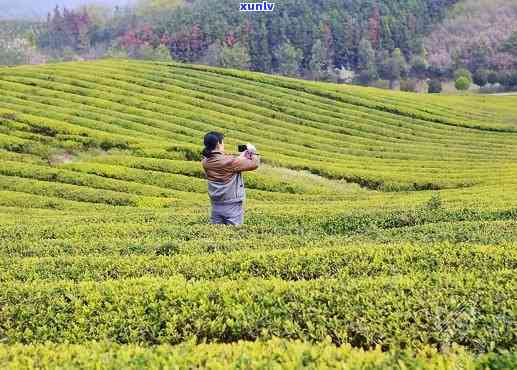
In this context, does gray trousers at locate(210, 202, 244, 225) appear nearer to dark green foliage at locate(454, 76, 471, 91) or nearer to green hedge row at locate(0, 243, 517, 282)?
green hedge row at locate(0, 243, 517, 282)

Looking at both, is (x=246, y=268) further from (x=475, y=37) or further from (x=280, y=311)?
(x=475, y=37)

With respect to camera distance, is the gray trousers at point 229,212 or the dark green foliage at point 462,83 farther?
the dark green foliage at point 462,83

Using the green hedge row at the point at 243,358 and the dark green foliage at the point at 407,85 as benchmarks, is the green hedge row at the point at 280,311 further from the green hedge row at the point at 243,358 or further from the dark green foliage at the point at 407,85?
the dark green foliage at the point at 407,85

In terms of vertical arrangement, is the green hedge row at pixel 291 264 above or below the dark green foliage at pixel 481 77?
below

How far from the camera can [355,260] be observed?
8922mm

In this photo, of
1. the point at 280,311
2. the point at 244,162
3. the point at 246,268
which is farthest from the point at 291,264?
the point at 244,162

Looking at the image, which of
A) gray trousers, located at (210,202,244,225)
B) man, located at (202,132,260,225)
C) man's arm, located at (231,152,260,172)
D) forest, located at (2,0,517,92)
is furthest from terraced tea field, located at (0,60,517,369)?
forest, located at (2,0,517,92)

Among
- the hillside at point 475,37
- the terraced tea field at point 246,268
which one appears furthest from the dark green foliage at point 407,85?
the terraced tea field at point 246,268

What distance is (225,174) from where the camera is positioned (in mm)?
12352

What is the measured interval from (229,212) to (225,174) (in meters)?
1.00

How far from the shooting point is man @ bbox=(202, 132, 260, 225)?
39.8ft

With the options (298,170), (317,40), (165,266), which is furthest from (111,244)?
(317,40)

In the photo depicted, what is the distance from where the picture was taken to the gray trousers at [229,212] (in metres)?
12.8

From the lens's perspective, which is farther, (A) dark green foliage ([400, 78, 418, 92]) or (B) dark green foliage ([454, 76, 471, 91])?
(A) dark green foliage ([400, 78, 418, 92])
